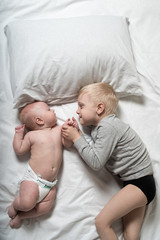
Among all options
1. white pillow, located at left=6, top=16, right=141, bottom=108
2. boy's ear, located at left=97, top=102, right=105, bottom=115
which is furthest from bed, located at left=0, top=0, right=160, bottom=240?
boy's ear, located at left=97, top=102, right=105, bottom=115

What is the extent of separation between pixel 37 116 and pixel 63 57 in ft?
1.01

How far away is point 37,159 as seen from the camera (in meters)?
1.07

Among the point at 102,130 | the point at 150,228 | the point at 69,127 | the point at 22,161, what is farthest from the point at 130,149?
the point at 22,161

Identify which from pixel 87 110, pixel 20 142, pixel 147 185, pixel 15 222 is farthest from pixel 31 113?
pixel 147 185

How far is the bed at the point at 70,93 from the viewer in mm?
1082

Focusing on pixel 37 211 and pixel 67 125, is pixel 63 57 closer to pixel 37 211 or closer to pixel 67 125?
pixel 67 125

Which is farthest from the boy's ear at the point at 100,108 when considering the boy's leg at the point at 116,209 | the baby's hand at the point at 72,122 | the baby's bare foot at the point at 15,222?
the baby's bare foot at the point at 15,222

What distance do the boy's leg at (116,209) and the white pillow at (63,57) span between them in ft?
1.72

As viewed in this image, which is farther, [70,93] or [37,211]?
[70,93]

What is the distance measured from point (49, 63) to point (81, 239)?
84cm

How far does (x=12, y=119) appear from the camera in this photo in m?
1.17

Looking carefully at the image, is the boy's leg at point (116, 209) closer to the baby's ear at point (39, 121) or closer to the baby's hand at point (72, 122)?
the baby's hand at point (72, 122)

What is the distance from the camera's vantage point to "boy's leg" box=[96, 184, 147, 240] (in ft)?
3.42

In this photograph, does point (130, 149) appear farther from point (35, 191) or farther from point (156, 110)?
point (35, 191)
